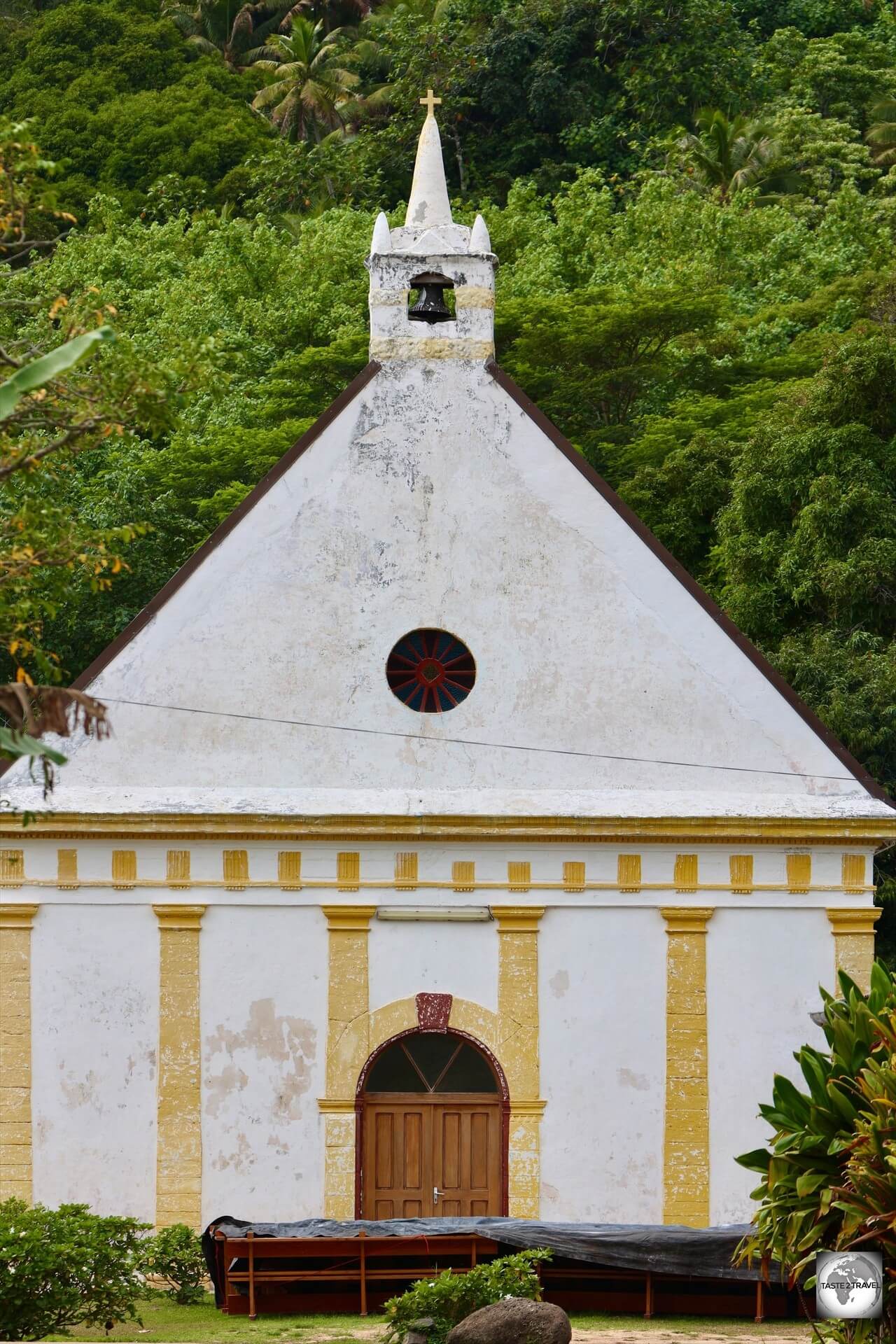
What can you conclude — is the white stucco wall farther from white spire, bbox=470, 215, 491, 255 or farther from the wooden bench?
the wooden bench

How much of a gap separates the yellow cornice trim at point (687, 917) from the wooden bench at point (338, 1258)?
4179 millimetres

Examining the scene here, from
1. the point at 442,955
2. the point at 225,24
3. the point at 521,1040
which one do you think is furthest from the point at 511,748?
the point at 225,24

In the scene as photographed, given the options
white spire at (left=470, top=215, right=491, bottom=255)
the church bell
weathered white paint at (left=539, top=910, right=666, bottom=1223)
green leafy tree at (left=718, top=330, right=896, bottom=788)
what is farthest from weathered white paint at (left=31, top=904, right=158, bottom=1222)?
green leafy tree at (left=718, top=330, right=896, bottom=788)

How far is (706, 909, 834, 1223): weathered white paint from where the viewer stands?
19250 mm

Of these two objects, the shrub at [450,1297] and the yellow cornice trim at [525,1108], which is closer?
the shrub at [450,1297]

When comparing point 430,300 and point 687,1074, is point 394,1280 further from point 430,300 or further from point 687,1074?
point 430,300

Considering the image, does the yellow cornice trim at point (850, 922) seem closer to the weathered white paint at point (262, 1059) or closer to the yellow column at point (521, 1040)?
the yellow column at point (521, 1040)

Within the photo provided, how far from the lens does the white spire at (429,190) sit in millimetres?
21469

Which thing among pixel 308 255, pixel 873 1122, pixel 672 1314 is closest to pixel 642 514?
pixel 308 255

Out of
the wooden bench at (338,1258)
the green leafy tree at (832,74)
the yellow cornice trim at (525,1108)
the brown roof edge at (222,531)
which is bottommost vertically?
the wooden bench at (338,1258)

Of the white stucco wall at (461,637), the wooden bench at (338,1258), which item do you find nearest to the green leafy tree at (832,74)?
the white stucco wall at (461,637)

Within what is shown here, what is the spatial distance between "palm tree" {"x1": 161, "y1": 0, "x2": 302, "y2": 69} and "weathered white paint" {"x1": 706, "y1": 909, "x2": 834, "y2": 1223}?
2209 inches

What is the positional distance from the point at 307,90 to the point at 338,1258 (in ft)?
174

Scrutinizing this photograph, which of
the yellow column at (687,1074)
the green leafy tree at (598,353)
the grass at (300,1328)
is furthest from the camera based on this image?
the green leafy tree at (598,353)
